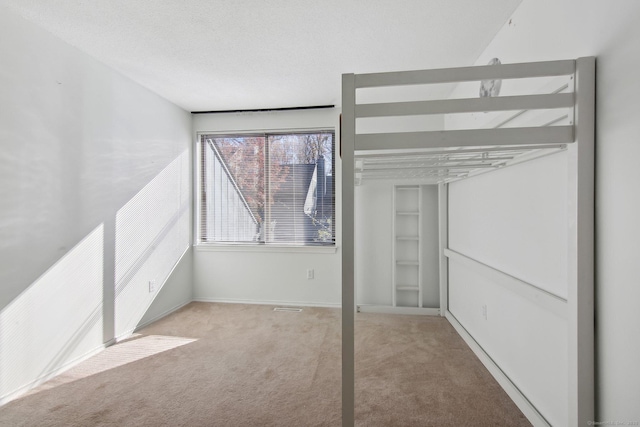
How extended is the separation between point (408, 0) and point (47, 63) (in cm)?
238

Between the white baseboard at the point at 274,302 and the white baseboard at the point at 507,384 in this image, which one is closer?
the white baseboard at the point at 507,384

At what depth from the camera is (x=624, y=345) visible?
99 centimetres

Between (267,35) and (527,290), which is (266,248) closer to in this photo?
(267,35)

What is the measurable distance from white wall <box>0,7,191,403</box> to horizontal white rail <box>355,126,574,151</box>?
2.22 m

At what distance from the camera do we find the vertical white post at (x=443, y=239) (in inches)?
126

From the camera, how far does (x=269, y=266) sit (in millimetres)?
3674

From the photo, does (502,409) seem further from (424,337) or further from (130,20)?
(130,20)

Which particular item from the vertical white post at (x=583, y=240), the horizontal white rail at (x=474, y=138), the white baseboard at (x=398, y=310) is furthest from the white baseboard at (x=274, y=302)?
the horizontal white rail at (x=474, y=138)

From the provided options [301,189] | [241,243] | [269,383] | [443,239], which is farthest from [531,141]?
[241,243]

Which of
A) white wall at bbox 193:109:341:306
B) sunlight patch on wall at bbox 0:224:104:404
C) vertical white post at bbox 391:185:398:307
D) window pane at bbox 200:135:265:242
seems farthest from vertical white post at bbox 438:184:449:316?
sunlight patch on wall at bbox 0:224:104:404

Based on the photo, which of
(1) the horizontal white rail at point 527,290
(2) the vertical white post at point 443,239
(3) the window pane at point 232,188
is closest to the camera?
(1) the horizontal white rail at point 527,290

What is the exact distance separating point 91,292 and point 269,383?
1.59 meters

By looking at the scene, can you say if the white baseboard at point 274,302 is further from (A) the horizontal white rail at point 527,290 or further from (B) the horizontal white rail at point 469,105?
(B) the horizontal white rail at point 469,105

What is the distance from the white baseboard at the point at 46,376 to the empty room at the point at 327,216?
1 centimetres
